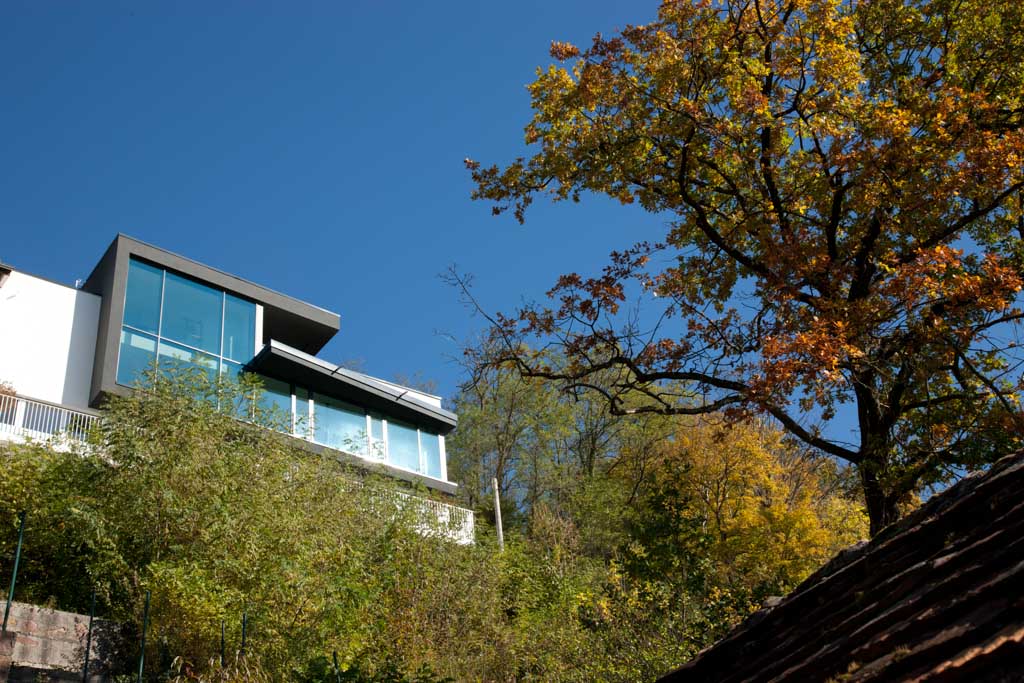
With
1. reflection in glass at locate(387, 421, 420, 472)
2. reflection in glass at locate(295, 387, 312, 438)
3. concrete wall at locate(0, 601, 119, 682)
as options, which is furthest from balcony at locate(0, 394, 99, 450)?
reflection in glass at locate(387, 421, 420, 472)

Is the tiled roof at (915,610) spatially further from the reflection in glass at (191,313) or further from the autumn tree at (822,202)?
the reflection in glass at (191,313)

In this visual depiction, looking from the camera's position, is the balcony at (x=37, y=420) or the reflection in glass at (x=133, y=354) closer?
the balcony at (x=37, y=420)

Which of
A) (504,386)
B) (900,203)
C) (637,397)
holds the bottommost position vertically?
(900,203)

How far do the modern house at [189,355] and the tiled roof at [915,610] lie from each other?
46.6ft

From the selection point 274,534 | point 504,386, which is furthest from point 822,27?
point 504,386

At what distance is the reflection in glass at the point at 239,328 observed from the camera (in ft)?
77.0

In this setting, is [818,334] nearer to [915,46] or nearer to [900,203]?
[900,203]

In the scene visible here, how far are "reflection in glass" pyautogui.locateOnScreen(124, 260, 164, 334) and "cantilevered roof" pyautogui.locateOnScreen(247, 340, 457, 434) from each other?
2.81 meters

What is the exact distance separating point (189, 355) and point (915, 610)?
20.8 meters

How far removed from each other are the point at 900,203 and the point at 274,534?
8.67 metres

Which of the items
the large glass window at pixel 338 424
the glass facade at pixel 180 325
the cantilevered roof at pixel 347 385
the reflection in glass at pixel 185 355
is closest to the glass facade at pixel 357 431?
the large glass window at pixel 338 424

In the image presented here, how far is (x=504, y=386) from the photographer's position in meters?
33.0

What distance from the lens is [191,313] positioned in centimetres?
2288

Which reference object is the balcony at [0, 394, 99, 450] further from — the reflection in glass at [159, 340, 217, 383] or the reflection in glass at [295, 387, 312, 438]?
the reflection in glass at [295, 387, 312, 438]
